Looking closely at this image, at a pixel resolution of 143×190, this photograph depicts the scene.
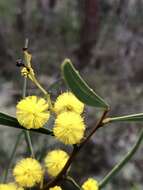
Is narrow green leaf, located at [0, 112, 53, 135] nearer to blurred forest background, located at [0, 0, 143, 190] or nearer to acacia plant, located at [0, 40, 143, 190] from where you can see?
acacia plant, located at [0, 40, 143, 190]

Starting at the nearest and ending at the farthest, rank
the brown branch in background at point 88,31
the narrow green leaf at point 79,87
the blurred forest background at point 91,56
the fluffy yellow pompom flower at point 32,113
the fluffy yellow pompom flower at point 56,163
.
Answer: the narrow green leaf at point 79,87 < the fluffy yellow pompom flower at point 32,113 < the fluffy yellow pompom flower at point 56,163 < the blurred forest background at point 91,56 < the brown branch in background at point 88,31

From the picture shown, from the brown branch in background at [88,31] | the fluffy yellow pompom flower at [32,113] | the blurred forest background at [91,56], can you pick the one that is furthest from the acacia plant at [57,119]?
the brown branch in background at [88,31]

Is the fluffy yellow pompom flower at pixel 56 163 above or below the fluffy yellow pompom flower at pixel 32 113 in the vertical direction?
below

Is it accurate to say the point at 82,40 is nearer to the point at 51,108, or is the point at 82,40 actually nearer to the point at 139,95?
the point at 139,95

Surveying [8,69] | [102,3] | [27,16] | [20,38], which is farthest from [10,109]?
[102,3]

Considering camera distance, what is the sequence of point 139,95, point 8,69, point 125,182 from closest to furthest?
1. point 125,182
2. point 139,95
3. point 8,69

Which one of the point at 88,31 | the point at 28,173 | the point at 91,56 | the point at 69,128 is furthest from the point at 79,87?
the point at 88,31

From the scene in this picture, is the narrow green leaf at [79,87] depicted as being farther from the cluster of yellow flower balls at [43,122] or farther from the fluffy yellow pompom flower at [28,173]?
the fluffy yellow pompom flower at [28,173]
